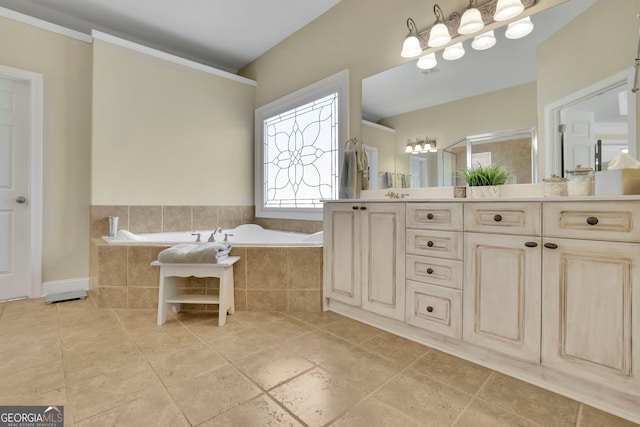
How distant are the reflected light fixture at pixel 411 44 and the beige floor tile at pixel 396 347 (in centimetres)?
196

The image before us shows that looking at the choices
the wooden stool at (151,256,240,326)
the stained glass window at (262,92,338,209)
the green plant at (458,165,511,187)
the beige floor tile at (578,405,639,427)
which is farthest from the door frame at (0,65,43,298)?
the beige floor tile at (578,405,639,427)

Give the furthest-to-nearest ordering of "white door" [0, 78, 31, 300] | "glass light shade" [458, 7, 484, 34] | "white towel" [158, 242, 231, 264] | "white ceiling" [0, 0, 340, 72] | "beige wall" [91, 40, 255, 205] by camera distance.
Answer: "beige wall" [91, 40, 255, 205] → "white ceiling" [0, 0, 340, 72] → "white door" [0, 78, 31, 300] → "white towel" [158, 242, 231, 264] → "glass light shade" [458, 7, 484, 34]

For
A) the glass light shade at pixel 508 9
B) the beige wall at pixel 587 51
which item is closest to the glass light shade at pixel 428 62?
the glass light shade at pixel 508 9

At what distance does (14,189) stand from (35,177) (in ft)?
0.63

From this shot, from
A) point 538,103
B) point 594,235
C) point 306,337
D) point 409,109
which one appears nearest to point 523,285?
point 594,235

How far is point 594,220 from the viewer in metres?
1.26

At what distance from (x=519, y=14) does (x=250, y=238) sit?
116 inches

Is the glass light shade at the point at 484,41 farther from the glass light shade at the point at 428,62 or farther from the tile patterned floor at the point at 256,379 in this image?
the tile patterned floor at the point at 256,379

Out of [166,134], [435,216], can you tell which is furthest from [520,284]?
[166,134]

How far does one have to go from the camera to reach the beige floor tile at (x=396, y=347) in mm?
1711

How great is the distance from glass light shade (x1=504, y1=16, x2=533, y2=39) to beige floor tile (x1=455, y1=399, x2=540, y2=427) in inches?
77.9

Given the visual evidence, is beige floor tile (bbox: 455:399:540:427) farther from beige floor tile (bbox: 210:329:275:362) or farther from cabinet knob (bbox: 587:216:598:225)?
beige floor tile (bbox: 210:329:275:362)

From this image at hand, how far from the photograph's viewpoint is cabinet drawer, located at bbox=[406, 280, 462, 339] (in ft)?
5.53

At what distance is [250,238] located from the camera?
3480 mm
